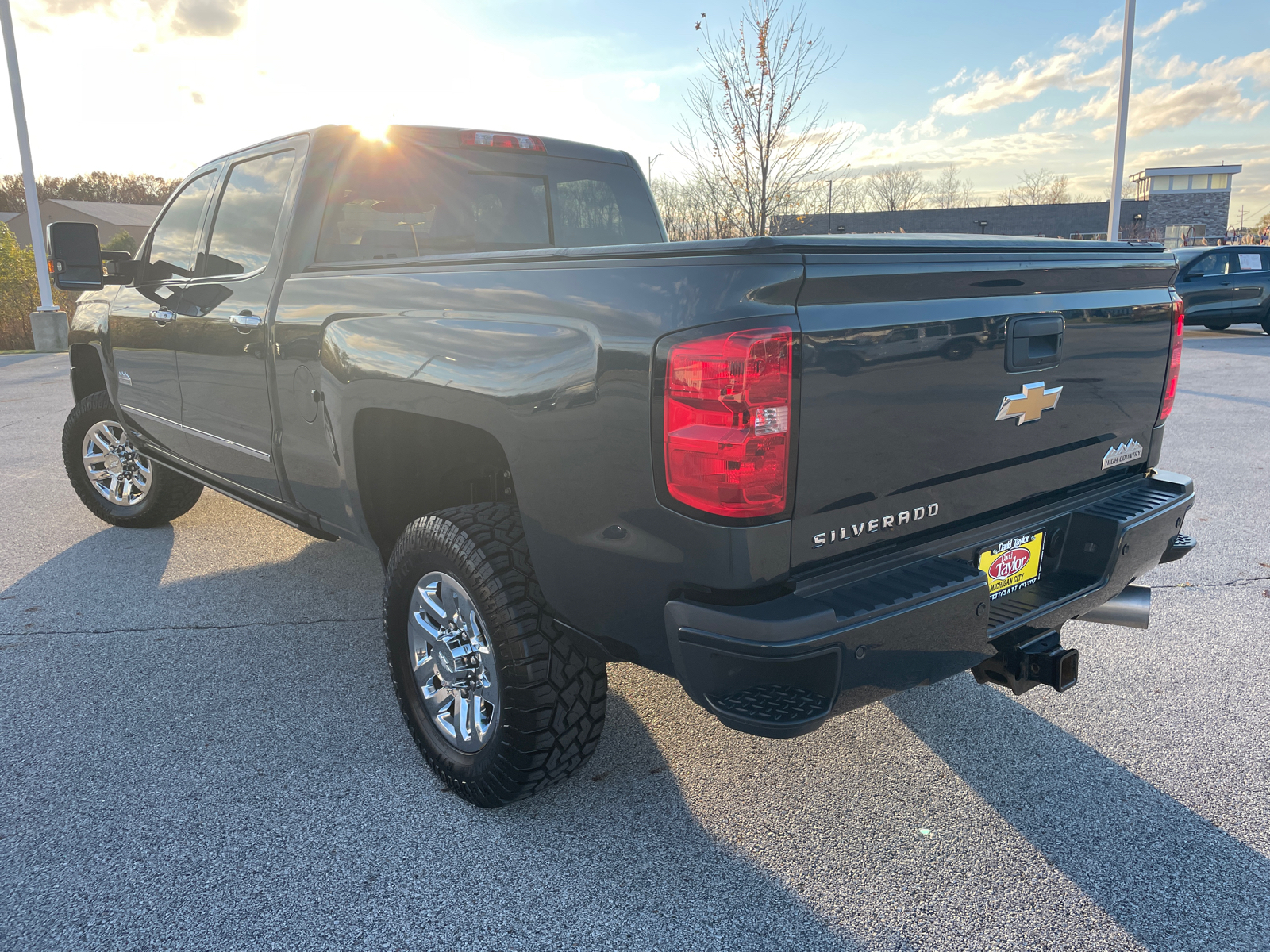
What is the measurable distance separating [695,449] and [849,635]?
1.74 ft

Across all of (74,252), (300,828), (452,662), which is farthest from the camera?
(74,252)

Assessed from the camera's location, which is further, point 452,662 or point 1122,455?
point 1122,455

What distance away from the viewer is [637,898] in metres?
2.21

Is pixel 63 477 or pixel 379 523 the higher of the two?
pixel 379 523

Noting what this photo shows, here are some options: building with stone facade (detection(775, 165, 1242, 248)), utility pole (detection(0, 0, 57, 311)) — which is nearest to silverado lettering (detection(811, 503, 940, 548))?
utility pole (detection(0, 0, 57, 311))

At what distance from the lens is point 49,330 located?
17984 mm

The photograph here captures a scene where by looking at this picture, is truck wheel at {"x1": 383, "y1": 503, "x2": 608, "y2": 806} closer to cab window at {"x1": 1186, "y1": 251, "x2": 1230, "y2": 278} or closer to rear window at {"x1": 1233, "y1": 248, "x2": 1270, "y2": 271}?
cab window at {"x1": 1186, "y1": 251, "x2": 1230, "y2": 278}

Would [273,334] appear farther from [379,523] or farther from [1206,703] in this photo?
[1206,703]

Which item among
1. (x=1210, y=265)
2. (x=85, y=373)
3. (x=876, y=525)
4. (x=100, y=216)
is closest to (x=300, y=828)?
(x=876, y=525)

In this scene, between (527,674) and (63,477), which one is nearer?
(527,674)

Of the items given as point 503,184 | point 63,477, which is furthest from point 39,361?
point 503,184

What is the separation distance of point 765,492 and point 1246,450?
707 cm

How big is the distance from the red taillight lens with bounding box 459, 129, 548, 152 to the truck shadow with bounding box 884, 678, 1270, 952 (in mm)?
2877

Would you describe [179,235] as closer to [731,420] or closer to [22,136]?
[731,420]
